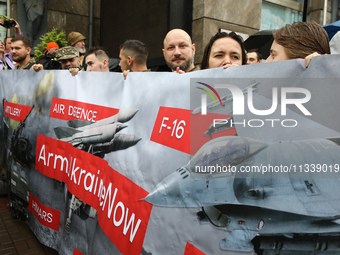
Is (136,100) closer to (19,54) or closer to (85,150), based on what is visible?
(85,150)

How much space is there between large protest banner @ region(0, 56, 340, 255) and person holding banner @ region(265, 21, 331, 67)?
41 centimetres

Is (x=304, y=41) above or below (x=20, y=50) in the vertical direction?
below

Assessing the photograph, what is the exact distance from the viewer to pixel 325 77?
3.80 feet

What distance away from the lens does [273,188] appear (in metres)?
1.21

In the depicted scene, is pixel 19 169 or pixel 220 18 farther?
pixel 220 18

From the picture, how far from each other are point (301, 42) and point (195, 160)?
2.85 feet

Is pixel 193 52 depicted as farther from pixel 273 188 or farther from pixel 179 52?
pixel 273 188

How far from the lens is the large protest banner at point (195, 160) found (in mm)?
1155

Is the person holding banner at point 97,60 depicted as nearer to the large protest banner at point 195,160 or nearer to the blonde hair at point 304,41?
the large protest banner at point 195,160

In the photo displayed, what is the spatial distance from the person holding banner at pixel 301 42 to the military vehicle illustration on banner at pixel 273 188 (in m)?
0.50

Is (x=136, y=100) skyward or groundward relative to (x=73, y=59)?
groundward

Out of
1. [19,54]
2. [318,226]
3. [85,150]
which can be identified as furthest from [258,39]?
[318,226]

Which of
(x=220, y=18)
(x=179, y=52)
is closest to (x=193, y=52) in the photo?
(x=179, y=52)

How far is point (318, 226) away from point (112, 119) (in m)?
1.37
